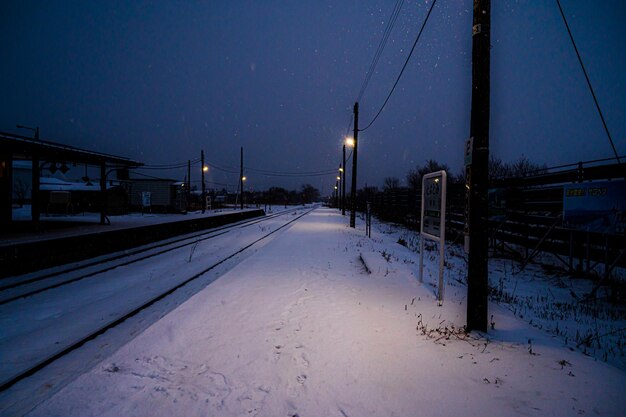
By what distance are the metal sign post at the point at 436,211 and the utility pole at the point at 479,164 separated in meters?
1.25

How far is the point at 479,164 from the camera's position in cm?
406

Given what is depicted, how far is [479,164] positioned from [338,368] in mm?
3163

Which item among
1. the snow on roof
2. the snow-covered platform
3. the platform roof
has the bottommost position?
the snow-covered platform

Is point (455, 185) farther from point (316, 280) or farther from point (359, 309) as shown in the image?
point (359, 309)

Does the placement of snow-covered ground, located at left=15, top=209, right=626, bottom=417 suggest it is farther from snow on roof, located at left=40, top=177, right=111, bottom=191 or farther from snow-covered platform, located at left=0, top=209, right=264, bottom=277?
snow on roof, located at left=40, top=177, right=111, bottom=191

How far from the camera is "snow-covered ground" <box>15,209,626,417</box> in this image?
270 centimetres

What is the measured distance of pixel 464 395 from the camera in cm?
282

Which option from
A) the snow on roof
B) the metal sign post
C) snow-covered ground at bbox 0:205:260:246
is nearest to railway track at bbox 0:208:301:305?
snow-covered ground at bbox 0:205:260:246

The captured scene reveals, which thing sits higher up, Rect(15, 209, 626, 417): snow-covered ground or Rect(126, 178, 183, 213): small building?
Rect(126, 178, 183, 213): small building

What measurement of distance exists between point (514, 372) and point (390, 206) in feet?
93.8

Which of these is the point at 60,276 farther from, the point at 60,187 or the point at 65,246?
the point at 60,187

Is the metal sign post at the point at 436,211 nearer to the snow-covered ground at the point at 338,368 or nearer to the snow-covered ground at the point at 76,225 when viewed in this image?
the snow-covered ground at the point at 338,368

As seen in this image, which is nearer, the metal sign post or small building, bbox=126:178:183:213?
the metal sign post

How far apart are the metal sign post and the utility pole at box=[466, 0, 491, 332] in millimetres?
1251
